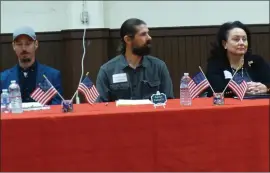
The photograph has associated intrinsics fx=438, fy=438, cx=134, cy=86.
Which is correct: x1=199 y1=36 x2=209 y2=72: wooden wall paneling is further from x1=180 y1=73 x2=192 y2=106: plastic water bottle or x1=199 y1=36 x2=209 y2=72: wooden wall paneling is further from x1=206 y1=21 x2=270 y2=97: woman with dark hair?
x1=180 y1=73 x2=192 y2=106: plastic water bottle

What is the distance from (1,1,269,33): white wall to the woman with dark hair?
86.7 inches

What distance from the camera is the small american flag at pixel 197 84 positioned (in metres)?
2.68

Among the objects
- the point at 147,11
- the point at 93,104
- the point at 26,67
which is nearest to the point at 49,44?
the point at 147,11

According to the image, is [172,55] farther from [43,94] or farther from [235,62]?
[43,94]

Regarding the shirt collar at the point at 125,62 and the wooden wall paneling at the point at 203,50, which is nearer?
the shirt collar at the point at 125,62

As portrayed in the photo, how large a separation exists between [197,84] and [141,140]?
672mm

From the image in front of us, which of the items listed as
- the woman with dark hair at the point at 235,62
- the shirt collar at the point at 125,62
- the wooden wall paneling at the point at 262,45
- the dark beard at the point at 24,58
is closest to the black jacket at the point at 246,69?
the woman with dark hair at the point at 235,62

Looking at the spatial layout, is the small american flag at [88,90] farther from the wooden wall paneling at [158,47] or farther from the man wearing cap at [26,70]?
the wooden wall paneling at [158,47]

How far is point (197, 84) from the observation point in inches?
106

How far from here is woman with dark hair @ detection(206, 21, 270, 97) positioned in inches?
131

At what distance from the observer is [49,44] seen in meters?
5.64

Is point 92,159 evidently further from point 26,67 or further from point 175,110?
point 26,67

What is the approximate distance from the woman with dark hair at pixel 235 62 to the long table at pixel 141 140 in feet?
3.32

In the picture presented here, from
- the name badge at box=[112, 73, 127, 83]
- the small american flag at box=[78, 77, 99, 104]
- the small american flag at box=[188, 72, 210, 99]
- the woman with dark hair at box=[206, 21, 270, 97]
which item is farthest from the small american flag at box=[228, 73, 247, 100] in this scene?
the name badge at box=[112, 73, 127, 83]
